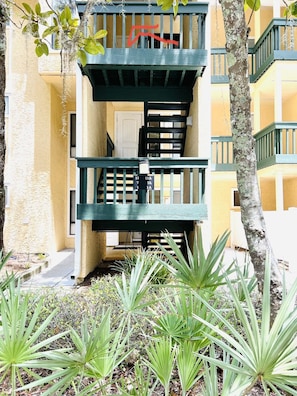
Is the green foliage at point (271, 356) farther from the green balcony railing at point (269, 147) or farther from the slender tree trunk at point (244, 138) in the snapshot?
the green balcony railing at point (269, 147)

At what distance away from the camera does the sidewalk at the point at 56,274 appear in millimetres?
6561

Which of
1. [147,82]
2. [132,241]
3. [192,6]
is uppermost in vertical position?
[192,6]

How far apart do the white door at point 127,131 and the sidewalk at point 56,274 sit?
4.33 metres

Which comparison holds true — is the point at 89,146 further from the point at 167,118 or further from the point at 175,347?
the point at 175,347

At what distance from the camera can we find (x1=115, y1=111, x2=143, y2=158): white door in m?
11.9

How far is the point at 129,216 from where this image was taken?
607 centimetres

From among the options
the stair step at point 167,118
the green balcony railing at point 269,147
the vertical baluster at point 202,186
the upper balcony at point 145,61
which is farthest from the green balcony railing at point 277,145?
the vertical baluster at point 202,186

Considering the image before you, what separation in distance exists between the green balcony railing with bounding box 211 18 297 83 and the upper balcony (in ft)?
10.9

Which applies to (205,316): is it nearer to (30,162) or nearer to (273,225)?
(273,225)

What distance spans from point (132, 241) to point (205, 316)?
359 inches

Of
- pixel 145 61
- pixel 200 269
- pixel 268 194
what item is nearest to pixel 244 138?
pixel 200 269

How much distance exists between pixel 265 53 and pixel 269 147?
10.7ft

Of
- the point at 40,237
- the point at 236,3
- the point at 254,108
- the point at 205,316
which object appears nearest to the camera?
the point at 205,316

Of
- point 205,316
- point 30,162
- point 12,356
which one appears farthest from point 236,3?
point 30,162
